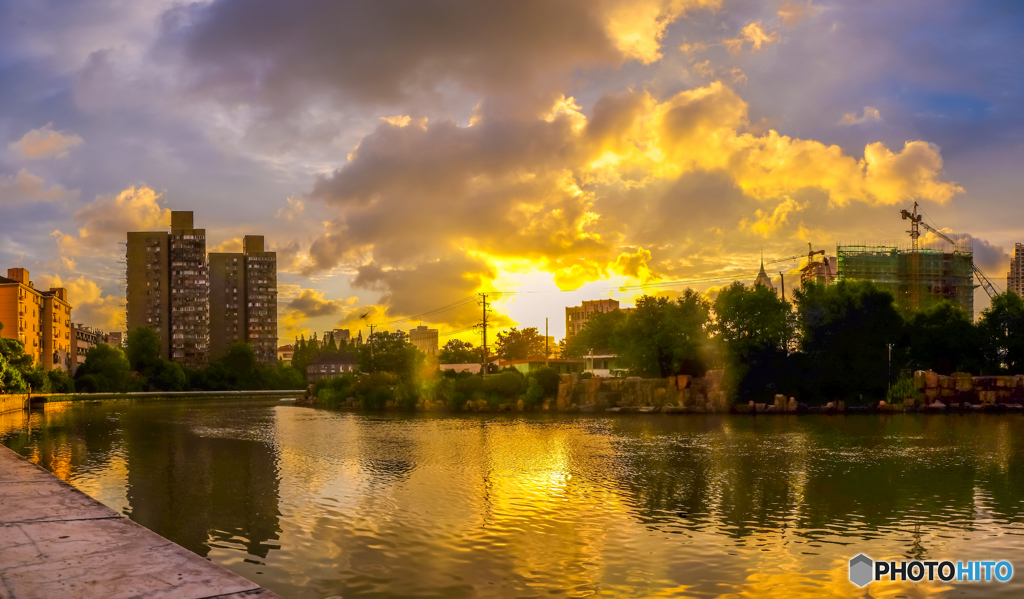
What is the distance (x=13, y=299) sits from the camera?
109188 mm

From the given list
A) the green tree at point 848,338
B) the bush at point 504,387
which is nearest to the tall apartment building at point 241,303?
the bush at point 504,387

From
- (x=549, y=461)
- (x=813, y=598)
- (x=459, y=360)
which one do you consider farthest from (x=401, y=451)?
(x=459, y=360)

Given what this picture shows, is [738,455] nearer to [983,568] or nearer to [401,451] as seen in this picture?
[401,451]

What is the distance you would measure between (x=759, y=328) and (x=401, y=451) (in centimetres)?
4755

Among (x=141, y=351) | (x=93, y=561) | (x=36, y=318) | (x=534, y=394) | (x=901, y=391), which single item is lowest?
(x=534, y=394)

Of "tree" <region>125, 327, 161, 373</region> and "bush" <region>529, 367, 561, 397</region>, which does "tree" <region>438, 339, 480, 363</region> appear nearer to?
"tree" <region>125, 327, 161, 373</region>

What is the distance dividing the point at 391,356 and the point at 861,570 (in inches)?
3602

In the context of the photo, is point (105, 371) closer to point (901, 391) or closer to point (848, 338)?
point (848, 338)

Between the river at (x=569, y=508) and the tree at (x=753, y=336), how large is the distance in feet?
94.1

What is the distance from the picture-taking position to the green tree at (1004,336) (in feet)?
231

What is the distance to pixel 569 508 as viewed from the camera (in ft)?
61.4

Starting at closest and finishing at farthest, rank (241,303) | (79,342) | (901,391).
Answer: (901,391), (79,342), (241,303)

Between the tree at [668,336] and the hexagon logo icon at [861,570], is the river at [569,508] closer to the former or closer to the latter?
the hexagon logo icon at [861,570]

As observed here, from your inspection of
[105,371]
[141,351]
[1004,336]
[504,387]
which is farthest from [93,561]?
[141,351]
